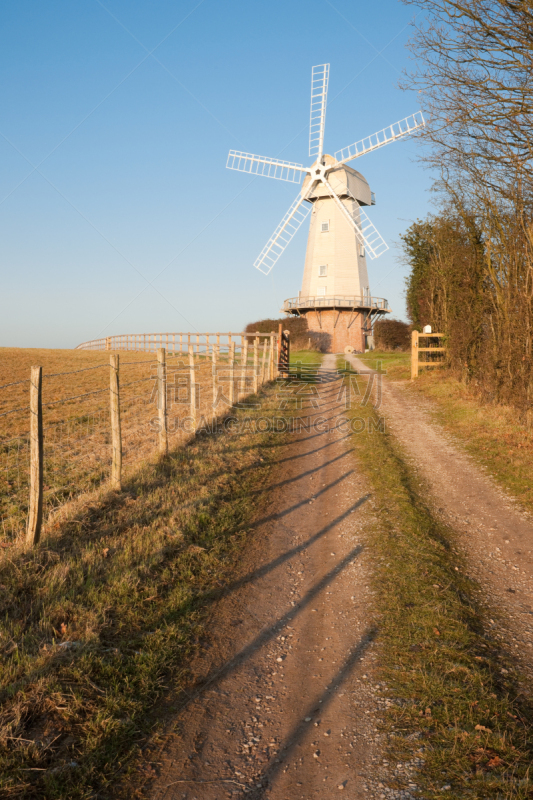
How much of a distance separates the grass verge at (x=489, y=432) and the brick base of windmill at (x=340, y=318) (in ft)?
72.9

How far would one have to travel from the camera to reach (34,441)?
5.27m

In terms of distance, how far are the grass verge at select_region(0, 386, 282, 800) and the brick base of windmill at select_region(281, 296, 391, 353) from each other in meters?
33.5

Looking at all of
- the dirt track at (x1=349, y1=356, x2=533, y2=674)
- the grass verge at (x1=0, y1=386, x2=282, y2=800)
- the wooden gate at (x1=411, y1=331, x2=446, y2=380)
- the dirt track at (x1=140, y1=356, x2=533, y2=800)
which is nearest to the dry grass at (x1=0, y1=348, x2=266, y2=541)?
the grass verge at (x1=0, y1=386, x2=282, y2=800)

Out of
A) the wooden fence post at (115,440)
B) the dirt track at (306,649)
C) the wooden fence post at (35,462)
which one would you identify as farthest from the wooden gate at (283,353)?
the wooden fence post at (35,462)

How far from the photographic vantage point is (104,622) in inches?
162

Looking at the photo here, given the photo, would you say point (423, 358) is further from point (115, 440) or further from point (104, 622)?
point (104, 622)

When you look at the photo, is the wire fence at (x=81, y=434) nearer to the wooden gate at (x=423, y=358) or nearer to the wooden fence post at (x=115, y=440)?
the wooden fence post at (x=115, y=440)

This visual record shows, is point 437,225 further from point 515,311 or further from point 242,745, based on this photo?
point 242,745

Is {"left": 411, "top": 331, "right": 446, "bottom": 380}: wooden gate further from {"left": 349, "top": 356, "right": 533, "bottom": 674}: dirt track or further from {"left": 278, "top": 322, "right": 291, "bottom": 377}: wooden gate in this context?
{"left": 349, "top": 356, "right": 533, "bottom": 674}: dirt track

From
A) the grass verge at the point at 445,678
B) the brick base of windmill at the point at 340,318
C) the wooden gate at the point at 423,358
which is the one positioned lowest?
the grass verge at the point at 445,678

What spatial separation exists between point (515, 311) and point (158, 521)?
9744 millimetres

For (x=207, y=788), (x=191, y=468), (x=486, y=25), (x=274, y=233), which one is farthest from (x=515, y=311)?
(x=274, y=233)

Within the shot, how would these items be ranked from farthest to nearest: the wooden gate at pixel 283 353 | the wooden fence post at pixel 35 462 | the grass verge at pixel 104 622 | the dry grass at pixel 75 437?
the wooden gate at pixel 283 353
the dry grass at pixel 75 437
the wooden fence post at pixel 35 462
the grass verge at pixel 104 622

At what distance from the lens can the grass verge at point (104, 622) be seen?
2.88 metres
